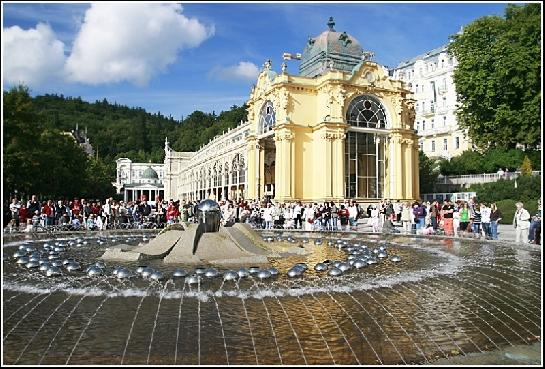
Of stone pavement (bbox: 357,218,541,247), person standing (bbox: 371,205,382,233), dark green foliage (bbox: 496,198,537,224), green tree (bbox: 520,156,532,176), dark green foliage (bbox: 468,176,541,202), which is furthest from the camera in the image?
green tree (bbox: 520,156,532,176)

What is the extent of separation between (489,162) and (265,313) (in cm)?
5885

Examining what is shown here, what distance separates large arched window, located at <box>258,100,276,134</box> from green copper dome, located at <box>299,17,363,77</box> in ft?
21.3

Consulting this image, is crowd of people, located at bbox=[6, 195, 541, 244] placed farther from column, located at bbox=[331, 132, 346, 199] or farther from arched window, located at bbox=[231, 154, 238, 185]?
arched window, located at bbox=[231, 154, 238, 185]

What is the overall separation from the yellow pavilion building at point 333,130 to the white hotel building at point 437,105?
119 feet

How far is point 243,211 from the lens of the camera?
37781mm

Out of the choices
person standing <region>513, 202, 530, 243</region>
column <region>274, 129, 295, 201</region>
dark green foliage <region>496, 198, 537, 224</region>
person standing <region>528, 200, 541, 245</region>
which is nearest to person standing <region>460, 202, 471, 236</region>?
person standing <region>513, 202, 530, 243</region>

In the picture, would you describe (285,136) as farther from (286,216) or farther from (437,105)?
(437,105)

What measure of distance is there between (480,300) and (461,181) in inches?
2316

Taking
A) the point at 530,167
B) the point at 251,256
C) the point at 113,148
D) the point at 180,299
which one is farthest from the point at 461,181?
the point at 113,148

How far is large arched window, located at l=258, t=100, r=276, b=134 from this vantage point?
54188 millimetres

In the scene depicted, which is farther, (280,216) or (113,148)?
(113,148)

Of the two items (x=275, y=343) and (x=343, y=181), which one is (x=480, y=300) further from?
(x=343, y=181)

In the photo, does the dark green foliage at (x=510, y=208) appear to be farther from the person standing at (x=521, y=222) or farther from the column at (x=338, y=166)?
the person standing at (x=521, y=222)

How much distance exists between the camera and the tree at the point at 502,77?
51.6 meters
